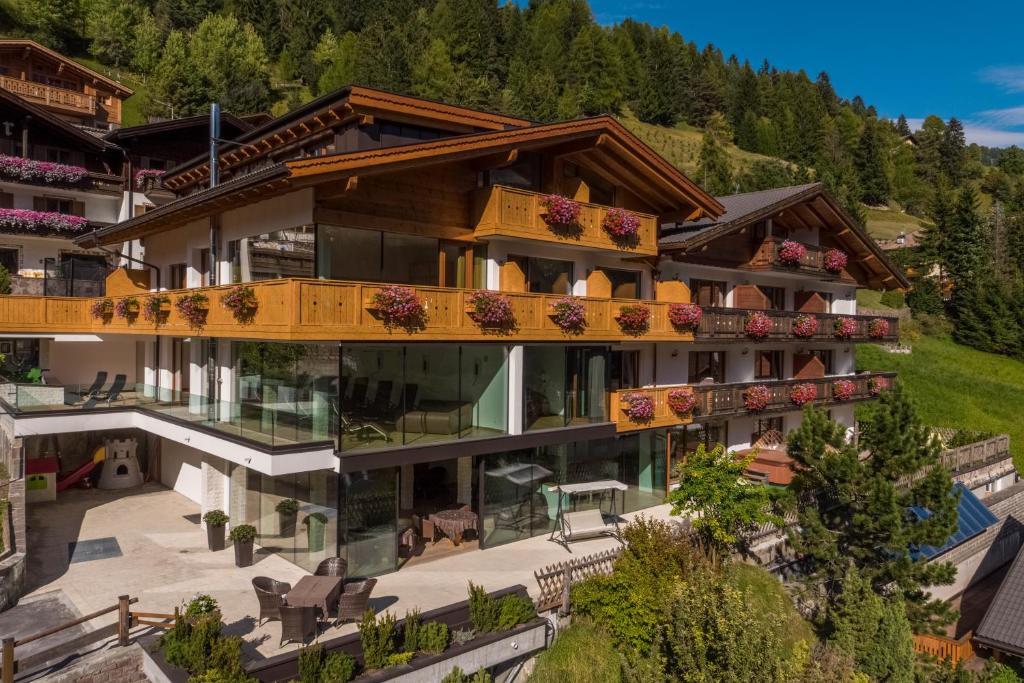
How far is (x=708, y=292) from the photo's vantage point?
77.4ft

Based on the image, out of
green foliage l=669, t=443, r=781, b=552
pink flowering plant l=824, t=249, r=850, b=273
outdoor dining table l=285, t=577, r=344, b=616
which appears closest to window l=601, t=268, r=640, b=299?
green foliage l=669, t=443, r=781, b=552

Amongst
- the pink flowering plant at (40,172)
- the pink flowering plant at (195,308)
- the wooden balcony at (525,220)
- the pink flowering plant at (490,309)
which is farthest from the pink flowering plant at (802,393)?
the pink flowering plant at (40,172)

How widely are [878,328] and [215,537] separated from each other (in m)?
25.2

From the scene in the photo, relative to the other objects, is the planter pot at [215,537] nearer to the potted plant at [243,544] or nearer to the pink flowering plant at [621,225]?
the potted plant at [243,544]

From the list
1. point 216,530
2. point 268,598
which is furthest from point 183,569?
point 268,598

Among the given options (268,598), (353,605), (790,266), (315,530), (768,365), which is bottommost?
(353,605)

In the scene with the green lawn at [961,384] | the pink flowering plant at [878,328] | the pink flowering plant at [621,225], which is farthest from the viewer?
the green lawn at [961,384]

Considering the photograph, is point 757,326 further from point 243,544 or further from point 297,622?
point 297,622

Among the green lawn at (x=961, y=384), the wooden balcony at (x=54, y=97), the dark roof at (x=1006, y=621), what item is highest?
the wooden balcony at (x=54, y=97)

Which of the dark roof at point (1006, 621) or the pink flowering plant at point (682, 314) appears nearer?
the dark roof at point (1006, 621)

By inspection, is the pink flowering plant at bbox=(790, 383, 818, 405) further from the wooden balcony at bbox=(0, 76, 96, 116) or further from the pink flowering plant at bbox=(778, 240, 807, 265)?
the wooden balcony at bbox=(0, 76, 96, 116)

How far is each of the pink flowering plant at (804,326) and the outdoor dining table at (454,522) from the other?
14.0 metres

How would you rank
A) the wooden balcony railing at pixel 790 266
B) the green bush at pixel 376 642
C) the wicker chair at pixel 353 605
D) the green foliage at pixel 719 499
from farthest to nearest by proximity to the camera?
the wooden balcony railing at pixel 790 266 → the green foliage at pixel 719 499 → the wicker chair at pixel 353 605 → the green bush at pixel 376 642

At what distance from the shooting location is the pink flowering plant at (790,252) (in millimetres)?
23578
